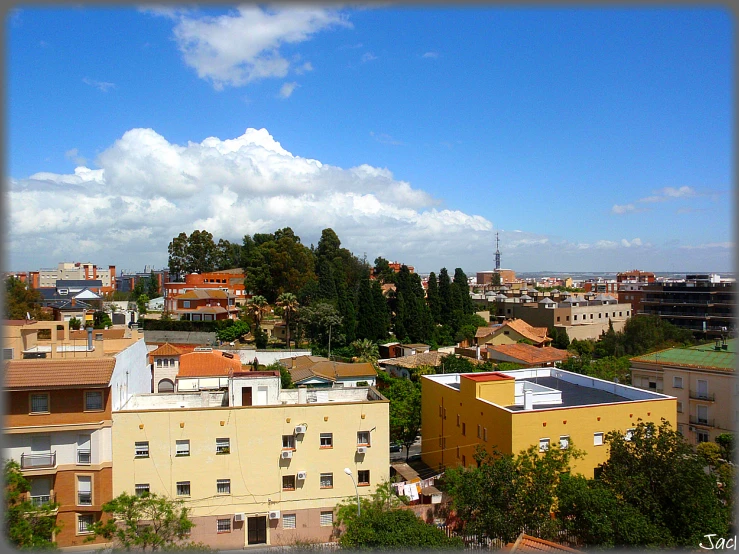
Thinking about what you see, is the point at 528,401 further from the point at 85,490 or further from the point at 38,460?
the point at 38,460

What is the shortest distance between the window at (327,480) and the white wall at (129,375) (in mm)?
4807

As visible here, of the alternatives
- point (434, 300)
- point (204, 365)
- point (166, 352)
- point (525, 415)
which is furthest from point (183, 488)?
point (434, 300)

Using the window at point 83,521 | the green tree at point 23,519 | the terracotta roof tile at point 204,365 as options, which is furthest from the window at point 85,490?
the terracotta roof tile at point 204,365

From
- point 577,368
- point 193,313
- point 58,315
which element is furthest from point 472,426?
point 58,315

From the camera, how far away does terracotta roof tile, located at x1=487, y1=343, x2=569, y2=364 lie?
29.6 meters

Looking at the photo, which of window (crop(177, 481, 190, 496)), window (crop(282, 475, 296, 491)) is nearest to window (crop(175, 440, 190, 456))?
window (crop(177, 481, 190, 496))

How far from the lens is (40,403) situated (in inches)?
460

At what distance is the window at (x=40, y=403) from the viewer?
38.3 feet

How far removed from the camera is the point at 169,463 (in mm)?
12305

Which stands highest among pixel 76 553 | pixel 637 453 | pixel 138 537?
pixel 637 453

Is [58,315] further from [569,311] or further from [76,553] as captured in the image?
[569,311]

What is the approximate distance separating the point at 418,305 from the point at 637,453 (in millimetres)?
26694

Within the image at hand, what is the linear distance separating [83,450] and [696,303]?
1767 inches

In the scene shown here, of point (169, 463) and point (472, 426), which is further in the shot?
point (472, 426)
